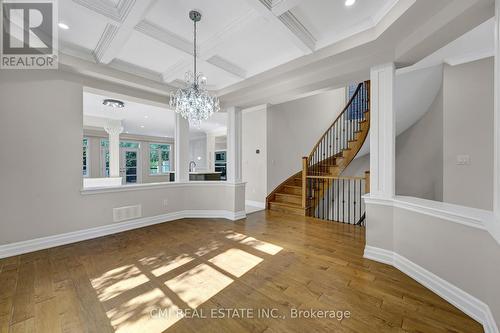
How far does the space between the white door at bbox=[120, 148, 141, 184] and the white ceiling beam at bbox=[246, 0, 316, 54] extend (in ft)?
33.8

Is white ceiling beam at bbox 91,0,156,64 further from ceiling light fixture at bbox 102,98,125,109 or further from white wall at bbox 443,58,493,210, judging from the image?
white wall at bbox 443,58,493,210

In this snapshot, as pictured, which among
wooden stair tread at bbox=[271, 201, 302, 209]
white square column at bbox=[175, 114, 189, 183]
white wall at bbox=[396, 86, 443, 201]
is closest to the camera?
white wall at bbox=[396, 86, 443, 201]

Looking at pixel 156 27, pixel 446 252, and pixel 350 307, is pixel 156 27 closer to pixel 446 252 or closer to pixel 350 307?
pixel 350 307

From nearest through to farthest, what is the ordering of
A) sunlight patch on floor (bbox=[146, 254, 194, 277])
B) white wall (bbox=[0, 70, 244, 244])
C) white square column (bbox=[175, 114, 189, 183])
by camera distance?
sunlight patch on floor (bbox=[146, 254, 194, 277]) → white wall (bbox=[0, 70, 244, 244]) → white square column (bbox=[175, 114, 189, 183])

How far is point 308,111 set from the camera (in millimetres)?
6336

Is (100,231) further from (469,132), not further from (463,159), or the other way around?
(469,132)

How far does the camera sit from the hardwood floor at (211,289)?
5.16 ft

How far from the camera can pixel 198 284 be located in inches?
82.2

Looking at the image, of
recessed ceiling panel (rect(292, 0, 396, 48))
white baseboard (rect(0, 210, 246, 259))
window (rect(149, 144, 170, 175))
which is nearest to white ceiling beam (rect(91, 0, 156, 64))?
recessed ceiling panel (rect(292, 0, 396, 48))

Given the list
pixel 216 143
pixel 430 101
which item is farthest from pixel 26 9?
pixel 216 143

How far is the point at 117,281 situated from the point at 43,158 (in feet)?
7.24

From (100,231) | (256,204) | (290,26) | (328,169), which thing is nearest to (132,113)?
(100,231)

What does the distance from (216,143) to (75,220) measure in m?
7.75

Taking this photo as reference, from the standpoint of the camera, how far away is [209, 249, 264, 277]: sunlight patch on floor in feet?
7.70
